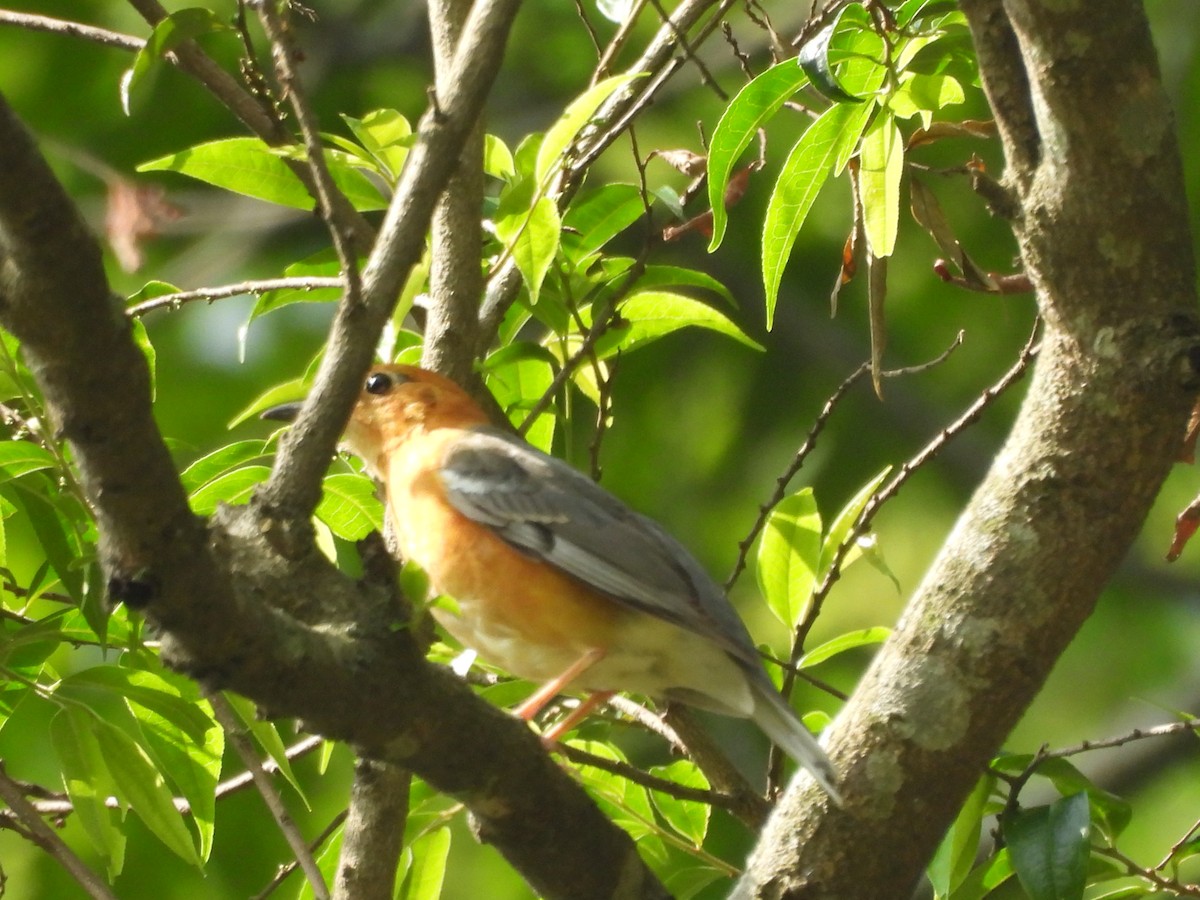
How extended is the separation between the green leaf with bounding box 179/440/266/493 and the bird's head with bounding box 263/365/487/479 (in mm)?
532

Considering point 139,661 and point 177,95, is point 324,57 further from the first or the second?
point 139,661

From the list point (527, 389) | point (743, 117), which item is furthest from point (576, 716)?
point (743, 117)

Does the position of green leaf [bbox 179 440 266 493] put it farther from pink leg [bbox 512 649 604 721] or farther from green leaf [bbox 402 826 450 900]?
green leaf [bbox 402 826 450 900]

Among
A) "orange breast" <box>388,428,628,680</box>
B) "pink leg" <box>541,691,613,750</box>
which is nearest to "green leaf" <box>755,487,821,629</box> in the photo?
"orange breast" <box>388,428,628,680</box>

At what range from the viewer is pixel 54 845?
3.05 meters

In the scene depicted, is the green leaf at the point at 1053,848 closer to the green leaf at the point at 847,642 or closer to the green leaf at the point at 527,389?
the green leaf at the point at 847,642

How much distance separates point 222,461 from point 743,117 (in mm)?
1454

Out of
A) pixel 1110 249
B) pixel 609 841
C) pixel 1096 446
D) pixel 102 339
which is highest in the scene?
Answer: pixel 1110 249

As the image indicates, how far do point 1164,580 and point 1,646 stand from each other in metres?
7.04

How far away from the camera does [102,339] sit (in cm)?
187

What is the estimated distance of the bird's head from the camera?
420 centimetres

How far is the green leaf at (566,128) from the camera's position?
3.05 m

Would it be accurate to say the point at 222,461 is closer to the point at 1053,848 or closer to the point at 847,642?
the point at 847,642

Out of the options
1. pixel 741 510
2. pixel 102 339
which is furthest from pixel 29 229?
pixel 741 510
